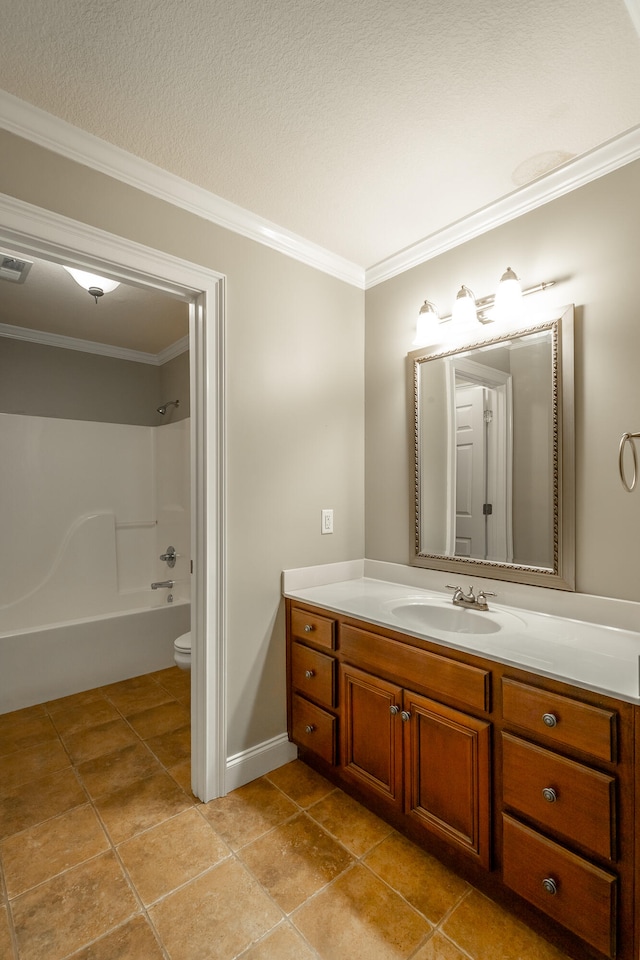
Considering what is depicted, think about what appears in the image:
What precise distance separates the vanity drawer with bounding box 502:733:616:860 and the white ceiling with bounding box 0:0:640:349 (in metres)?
1.90

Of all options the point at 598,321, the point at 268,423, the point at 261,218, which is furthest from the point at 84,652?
the point at 598,321

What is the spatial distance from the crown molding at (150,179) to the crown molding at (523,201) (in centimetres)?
32

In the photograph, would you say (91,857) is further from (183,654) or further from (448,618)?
(448,618)

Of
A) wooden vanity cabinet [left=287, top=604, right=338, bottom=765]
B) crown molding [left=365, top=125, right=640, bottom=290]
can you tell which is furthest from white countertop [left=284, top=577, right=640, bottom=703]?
crown molding [left=365, top=125, right=640, bottom=290]

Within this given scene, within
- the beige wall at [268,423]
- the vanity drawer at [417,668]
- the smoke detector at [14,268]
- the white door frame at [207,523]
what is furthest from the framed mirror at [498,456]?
the smoke detector at [14,268]

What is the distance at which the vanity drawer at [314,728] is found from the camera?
1.91 metres

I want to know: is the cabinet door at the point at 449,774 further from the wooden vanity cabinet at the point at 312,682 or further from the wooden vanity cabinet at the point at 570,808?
the wooden vanity cabinet at the point at 312,682

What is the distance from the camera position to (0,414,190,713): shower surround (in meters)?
2.89

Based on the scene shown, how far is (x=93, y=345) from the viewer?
3576mm

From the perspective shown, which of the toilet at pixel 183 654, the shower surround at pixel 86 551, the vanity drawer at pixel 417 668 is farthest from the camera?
the shower surround at pixel 86 551

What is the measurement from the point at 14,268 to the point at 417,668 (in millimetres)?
2741

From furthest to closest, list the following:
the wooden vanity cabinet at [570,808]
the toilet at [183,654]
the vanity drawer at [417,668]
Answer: the toilet at [183,654], the vanity drawer at [417,668], the wooden vanity cabinet at [570,808]

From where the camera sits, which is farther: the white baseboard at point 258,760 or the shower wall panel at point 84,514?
the shower wall panel at point 84,514

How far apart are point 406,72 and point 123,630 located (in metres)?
3.27
